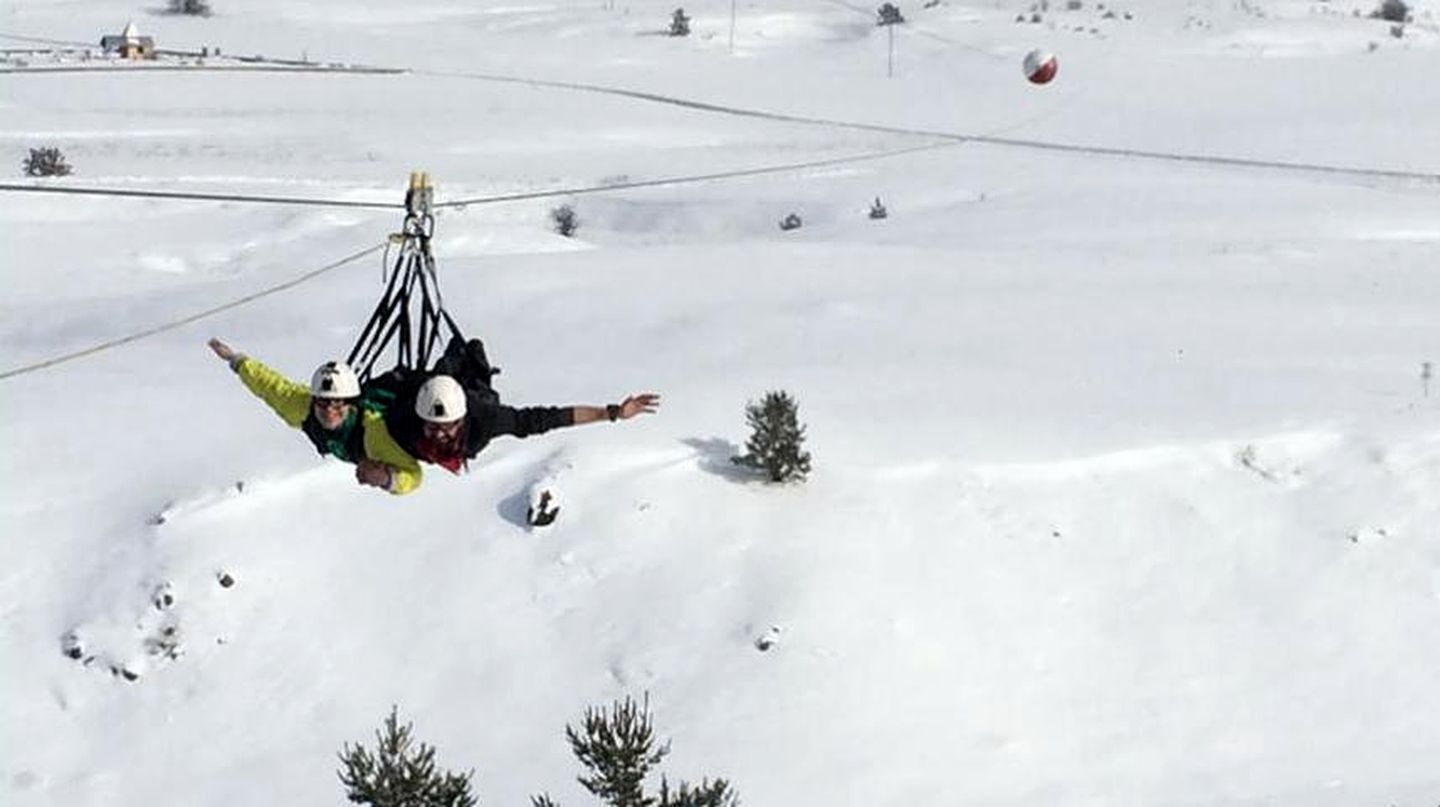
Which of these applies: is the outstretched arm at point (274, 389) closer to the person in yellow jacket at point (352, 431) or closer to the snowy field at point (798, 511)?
the person in yellow jacket at point (352, 431)

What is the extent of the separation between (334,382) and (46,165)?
2026 cm

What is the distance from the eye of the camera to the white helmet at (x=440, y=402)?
8.80 metres

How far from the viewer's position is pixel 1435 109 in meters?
30.2

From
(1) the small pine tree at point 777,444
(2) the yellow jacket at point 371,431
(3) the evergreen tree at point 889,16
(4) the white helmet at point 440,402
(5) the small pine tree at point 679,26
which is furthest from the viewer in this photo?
(3) the evergreen tree at point 889,16

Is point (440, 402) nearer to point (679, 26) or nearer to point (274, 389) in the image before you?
point (274, 389)

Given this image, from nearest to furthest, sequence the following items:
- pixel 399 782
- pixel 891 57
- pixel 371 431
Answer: pixel 371 431
pixel 399 782
pixel 891 57

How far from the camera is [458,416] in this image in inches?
349

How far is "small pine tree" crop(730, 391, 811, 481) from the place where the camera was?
15703 mm

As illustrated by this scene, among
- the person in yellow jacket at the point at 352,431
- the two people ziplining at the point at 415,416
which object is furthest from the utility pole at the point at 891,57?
the person in yellow jacket at the point at 352,431

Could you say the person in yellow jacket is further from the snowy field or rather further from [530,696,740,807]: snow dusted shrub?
the snowy field

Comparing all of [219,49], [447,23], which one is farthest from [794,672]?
[447,23]

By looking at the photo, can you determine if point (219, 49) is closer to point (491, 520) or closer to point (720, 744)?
point (491, 520)

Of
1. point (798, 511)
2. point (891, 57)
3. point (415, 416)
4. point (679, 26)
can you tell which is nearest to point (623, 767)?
point (415, 416)

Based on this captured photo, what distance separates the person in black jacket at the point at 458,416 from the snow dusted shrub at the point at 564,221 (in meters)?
16.5
